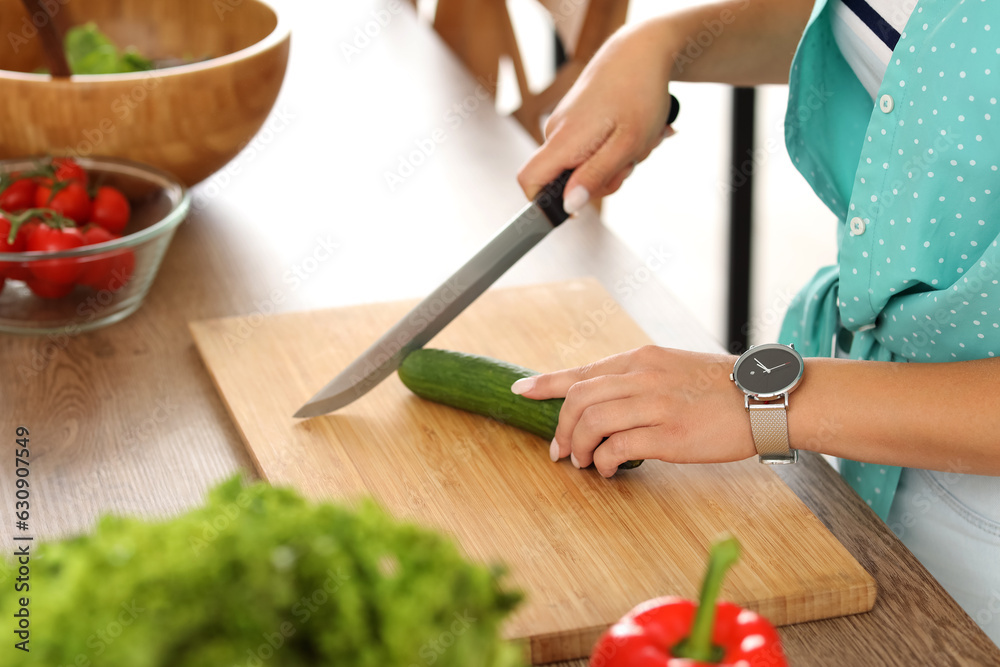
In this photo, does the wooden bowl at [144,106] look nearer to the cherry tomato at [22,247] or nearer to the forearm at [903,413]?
the cherry tomato at [22,247]

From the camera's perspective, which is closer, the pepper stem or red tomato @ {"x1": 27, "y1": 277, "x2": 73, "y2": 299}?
the pepper stem

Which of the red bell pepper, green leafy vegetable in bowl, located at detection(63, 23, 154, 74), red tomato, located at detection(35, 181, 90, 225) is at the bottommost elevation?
red tomato, located at detection(35, 181, 90, 225)

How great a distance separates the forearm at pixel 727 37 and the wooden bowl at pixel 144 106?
618 mm

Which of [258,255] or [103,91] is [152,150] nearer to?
[103,91]

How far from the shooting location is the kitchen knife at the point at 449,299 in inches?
46.6

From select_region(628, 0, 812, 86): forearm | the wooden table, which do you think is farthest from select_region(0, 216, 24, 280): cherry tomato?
select_region(628, 0, 812, 86): forearm

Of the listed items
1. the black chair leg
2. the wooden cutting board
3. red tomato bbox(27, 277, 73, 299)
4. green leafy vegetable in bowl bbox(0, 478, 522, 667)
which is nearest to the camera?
green leafy vegetable in bowl bbox(0, 478, 522, 667)

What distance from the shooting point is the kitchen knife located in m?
1.18

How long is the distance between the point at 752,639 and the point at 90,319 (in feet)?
3.58

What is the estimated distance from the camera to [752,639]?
0.54 meters

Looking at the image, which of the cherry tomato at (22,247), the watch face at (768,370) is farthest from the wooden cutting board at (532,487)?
the cherry tomato at (22,247)

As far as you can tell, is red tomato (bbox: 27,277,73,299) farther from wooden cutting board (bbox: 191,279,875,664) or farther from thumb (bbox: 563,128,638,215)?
thumb (bbox: 563,128,638,215)

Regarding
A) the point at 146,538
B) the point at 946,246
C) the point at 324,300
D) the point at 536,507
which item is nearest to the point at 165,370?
the point at 324,300

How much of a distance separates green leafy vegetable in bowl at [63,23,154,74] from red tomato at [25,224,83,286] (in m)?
0.38
